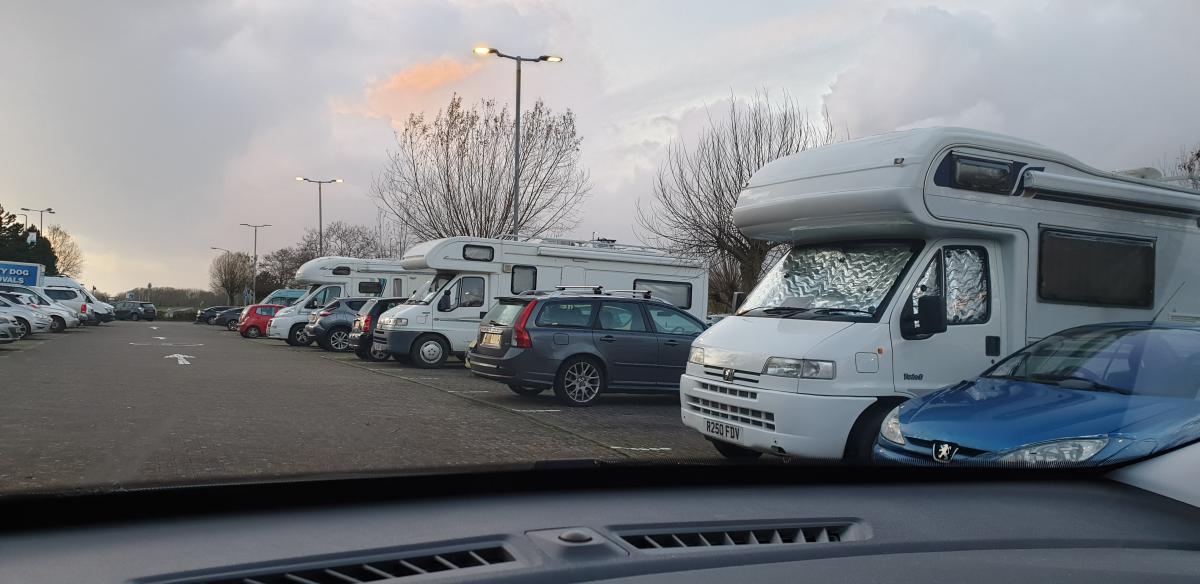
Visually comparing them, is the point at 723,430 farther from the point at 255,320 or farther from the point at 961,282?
the point at 255,320

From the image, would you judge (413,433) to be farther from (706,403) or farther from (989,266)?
(989,266)

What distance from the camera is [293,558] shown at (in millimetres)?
2254

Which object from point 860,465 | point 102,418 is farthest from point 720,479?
point 102,418

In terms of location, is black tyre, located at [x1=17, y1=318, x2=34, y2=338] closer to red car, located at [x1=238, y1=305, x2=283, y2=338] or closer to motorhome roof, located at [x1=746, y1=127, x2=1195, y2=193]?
red car, located at [x1=238, y1=305, x2=283, y2=338]

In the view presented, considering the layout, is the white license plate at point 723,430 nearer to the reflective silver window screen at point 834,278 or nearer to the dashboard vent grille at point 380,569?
the reflective silver window screen at point 834,278

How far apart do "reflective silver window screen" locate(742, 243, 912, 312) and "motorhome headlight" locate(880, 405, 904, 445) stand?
1.45 m

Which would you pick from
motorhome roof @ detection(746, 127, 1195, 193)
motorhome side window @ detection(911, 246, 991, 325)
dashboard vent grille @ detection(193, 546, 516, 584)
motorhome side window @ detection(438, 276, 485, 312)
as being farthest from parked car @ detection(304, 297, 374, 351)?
dashboard vent grille @ detection(193, 546, 516, 584)

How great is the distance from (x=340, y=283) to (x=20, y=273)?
24.8 m

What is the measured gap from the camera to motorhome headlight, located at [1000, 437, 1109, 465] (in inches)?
176

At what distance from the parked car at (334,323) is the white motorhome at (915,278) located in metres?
19.6

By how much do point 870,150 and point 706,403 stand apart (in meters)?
2.53

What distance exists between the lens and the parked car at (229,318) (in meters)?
49.1

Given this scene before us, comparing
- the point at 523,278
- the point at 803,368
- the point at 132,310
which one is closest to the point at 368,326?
the point at 523,278

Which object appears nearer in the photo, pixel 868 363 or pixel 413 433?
pixel 868 363
